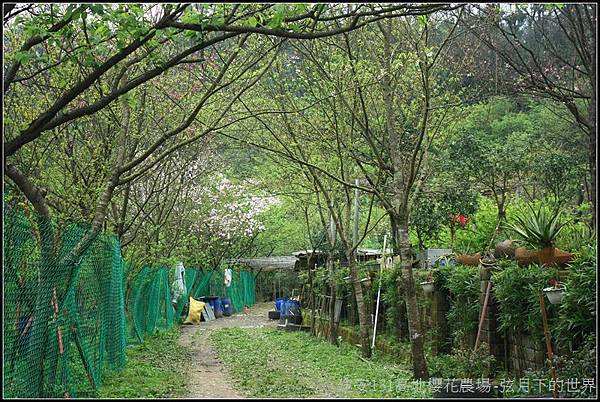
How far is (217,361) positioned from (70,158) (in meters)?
4.65

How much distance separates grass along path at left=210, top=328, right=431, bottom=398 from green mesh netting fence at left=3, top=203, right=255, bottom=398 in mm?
1963

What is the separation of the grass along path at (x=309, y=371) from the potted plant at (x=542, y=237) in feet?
6.68

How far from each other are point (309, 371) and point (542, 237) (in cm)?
452

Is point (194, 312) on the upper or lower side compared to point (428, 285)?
lower

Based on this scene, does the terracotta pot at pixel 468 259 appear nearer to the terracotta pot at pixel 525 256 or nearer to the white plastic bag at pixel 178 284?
the terracotta pot at pixel 525 256

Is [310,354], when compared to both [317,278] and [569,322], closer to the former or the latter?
[317,278]

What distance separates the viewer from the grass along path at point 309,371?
8625 mm

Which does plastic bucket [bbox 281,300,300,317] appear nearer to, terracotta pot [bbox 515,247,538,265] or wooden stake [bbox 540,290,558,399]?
terracotta pot [bbox 515,247,538,265]

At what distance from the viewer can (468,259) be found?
1128 centimetres

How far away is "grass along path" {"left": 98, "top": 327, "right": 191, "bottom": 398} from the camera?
27.4 feet

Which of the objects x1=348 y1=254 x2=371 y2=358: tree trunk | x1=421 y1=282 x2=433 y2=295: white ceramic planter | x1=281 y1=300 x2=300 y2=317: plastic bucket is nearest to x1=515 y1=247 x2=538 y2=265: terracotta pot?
x1=421 y1=282 x2=433 y2=295: white ceramic planter

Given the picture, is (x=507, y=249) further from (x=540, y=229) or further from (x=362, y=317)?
(x=362, y=317)

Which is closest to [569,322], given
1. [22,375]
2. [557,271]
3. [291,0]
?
[557,271]

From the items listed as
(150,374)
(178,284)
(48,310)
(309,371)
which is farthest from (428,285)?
(178,284)
